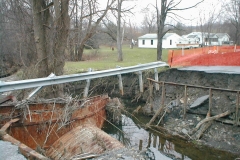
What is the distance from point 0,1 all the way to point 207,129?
Answer: 40.9 ft

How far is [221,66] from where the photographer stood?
14.4 m

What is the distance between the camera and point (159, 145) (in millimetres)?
8008

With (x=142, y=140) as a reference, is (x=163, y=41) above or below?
above

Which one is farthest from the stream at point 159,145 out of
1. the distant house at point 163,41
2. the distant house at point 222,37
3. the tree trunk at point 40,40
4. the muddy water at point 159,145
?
the distant house at point 222,37

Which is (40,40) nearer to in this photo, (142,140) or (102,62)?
(142,140)

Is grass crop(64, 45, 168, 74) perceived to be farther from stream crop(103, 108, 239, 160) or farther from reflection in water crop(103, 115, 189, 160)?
stream crop(103, 108, 239, 160)

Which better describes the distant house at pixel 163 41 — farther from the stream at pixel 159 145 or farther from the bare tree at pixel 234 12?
the stream at pixel 159 145

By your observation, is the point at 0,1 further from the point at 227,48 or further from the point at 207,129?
the point at 227,48

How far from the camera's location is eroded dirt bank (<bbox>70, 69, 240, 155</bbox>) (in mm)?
8203

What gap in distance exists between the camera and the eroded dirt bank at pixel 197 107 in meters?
8.20

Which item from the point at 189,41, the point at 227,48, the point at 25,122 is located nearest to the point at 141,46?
the point at 189,41

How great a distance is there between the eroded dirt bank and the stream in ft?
1.45

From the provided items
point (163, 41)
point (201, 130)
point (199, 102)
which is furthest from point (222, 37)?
point (201, 130)

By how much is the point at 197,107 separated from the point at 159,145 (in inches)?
114
